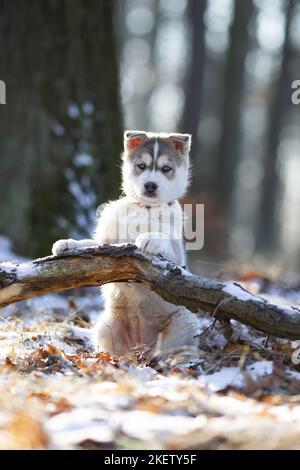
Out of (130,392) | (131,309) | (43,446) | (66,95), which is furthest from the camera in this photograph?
(66,95)

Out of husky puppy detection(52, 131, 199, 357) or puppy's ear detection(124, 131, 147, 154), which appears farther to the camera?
puppy's ear detection(124, 131, 147, 154)

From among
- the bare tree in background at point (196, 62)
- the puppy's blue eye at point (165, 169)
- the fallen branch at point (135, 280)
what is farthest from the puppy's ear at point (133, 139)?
the bare tree in background at point (196, 62)

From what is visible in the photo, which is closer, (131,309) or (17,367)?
(17,367)

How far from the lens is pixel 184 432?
3.38 meters

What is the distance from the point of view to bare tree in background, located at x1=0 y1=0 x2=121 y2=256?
8.31m

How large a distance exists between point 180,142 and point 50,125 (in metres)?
2.46

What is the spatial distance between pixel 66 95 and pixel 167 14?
23.3 metres

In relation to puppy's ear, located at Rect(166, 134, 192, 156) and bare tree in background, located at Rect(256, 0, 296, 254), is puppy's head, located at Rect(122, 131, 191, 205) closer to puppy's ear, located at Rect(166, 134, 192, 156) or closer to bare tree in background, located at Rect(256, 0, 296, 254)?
puppy's ear, located at Rect(166, 134, 192, 156)

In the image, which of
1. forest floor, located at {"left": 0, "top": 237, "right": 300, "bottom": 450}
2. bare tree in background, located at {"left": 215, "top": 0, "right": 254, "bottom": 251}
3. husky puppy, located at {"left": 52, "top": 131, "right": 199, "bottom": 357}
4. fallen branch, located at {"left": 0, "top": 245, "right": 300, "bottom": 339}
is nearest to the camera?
forest floor, located at {"left": 0, "top": 237, "right": 300, "bottom": 450}

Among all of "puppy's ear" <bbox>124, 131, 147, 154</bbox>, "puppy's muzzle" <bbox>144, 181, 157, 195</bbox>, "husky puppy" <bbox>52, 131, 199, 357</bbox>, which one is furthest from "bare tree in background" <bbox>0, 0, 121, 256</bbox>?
"puppy's muzzle" <bbox>144, 181, 157, 195</bbox>

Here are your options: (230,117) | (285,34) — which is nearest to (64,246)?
(230,117)

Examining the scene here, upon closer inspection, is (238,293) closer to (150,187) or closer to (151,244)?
(151,244)

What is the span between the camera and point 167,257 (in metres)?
5.42
